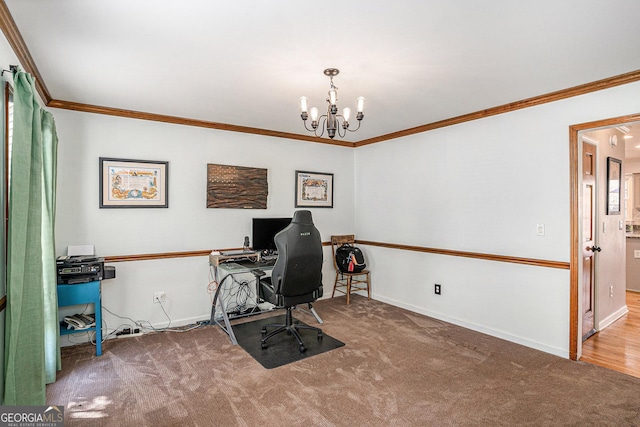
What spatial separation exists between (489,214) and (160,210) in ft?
11.7

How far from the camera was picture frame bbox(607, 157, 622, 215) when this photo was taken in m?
4.05

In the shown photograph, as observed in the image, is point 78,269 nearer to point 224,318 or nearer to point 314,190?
point 224,318

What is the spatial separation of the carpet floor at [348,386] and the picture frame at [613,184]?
2.17 meters

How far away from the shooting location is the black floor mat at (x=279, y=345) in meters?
3.13

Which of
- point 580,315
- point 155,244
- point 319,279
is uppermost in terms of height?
point 155,244

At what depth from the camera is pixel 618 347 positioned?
3385 millimetres

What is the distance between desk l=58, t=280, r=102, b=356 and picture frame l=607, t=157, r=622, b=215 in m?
5.51

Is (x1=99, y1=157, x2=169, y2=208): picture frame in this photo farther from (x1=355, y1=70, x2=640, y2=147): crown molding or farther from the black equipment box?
(x1=355, y1=70, x2=640, y2=147): crown molding

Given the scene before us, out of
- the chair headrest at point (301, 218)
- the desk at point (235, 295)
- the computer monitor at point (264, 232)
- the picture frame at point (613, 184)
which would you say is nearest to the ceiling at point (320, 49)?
the chair headrest at point (301, 218)

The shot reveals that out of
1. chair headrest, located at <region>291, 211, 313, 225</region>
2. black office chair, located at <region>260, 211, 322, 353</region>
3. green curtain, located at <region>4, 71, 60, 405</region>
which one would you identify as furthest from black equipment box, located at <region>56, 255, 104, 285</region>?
chair headrest, located at <region>291, 211, 313, 225</region>

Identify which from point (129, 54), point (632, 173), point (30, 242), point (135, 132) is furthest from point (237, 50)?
Result: point (632, 173)

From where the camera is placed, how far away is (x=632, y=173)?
6.43 m

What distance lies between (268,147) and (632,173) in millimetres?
6657

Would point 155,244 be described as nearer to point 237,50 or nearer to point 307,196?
point 307,196
